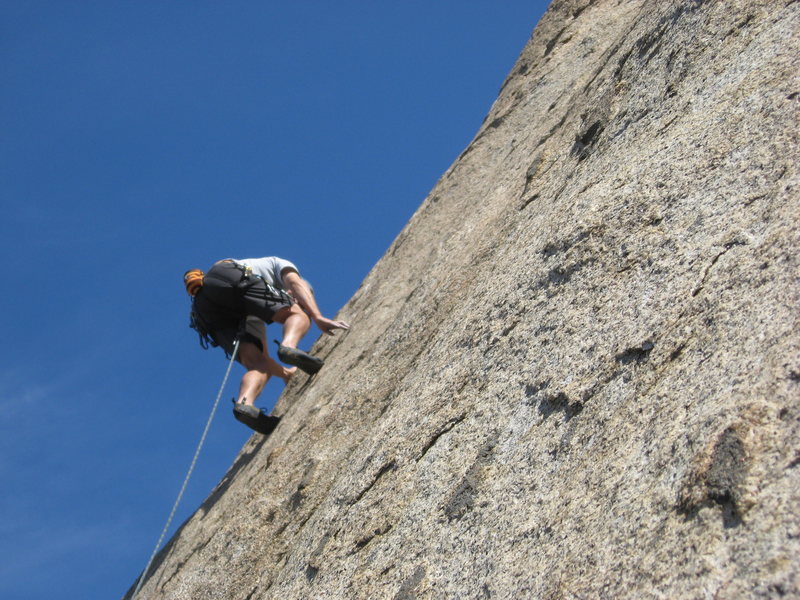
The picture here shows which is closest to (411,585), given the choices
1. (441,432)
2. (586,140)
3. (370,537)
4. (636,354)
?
(370,537)

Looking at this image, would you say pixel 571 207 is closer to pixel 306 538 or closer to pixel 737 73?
pixel 737 73

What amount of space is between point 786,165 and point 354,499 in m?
2.21

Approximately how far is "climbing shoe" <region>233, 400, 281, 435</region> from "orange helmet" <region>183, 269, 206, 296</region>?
1453 millimetres

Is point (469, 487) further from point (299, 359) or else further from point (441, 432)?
point (299, 359)

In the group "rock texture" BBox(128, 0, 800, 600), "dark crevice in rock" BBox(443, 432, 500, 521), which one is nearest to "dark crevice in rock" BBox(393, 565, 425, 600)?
"rock texture" BBox(128, 0, 800, 600)

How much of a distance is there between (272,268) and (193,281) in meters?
0.66

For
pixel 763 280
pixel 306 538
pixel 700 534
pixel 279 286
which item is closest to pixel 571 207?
pixel 763 280

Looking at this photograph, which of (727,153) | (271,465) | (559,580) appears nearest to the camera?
(559,580)

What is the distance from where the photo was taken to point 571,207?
4445mm

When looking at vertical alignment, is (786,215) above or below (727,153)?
below

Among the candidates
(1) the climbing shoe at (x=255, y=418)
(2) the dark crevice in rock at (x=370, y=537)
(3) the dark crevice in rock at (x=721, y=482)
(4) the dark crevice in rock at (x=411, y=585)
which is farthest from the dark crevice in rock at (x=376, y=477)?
(1) the climbing shoe at (x=255, y=418)

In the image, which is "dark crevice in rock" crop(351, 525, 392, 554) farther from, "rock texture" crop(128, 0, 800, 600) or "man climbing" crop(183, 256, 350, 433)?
"man climbing" crop(183, 256, 350, 433)

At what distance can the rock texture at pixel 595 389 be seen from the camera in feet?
8.55

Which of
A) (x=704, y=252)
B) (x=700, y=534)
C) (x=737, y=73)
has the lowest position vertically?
(x=700, y=534)
